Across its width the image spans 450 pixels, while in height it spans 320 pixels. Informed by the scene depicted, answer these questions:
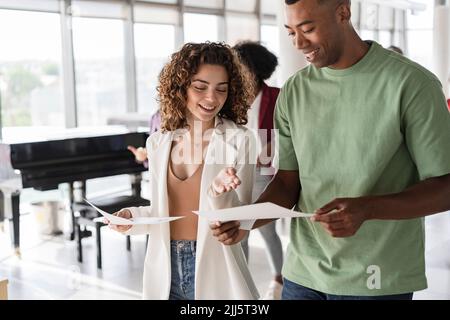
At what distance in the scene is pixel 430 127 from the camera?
1326mm

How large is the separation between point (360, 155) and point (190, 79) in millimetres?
510

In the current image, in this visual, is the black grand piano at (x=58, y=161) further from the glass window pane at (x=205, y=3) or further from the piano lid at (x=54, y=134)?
the glass window pane at (x=205, y=3)

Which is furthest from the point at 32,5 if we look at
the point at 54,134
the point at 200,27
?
the point at 200,27

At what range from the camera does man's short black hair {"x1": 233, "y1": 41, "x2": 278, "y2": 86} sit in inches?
138

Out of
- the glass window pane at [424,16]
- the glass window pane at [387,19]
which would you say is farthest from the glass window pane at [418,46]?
the glass window pane at [387,19]

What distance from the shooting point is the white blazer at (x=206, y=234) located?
1605mm

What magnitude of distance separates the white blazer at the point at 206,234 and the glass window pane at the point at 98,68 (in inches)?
261

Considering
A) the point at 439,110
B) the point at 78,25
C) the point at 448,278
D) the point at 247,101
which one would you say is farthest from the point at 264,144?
the point at 78,25

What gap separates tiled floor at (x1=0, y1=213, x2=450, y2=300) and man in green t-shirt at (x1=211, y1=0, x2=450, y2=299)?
2743mm

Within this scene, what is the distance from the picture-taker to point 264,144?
2525mm

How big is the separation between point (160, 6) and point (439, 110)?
8014 mm

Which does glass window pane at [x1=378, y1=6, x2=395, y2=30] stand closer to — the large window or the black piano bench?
the large window

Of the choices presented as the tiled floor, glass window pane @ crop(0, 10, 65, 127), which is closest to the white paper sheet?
the tiled floor
